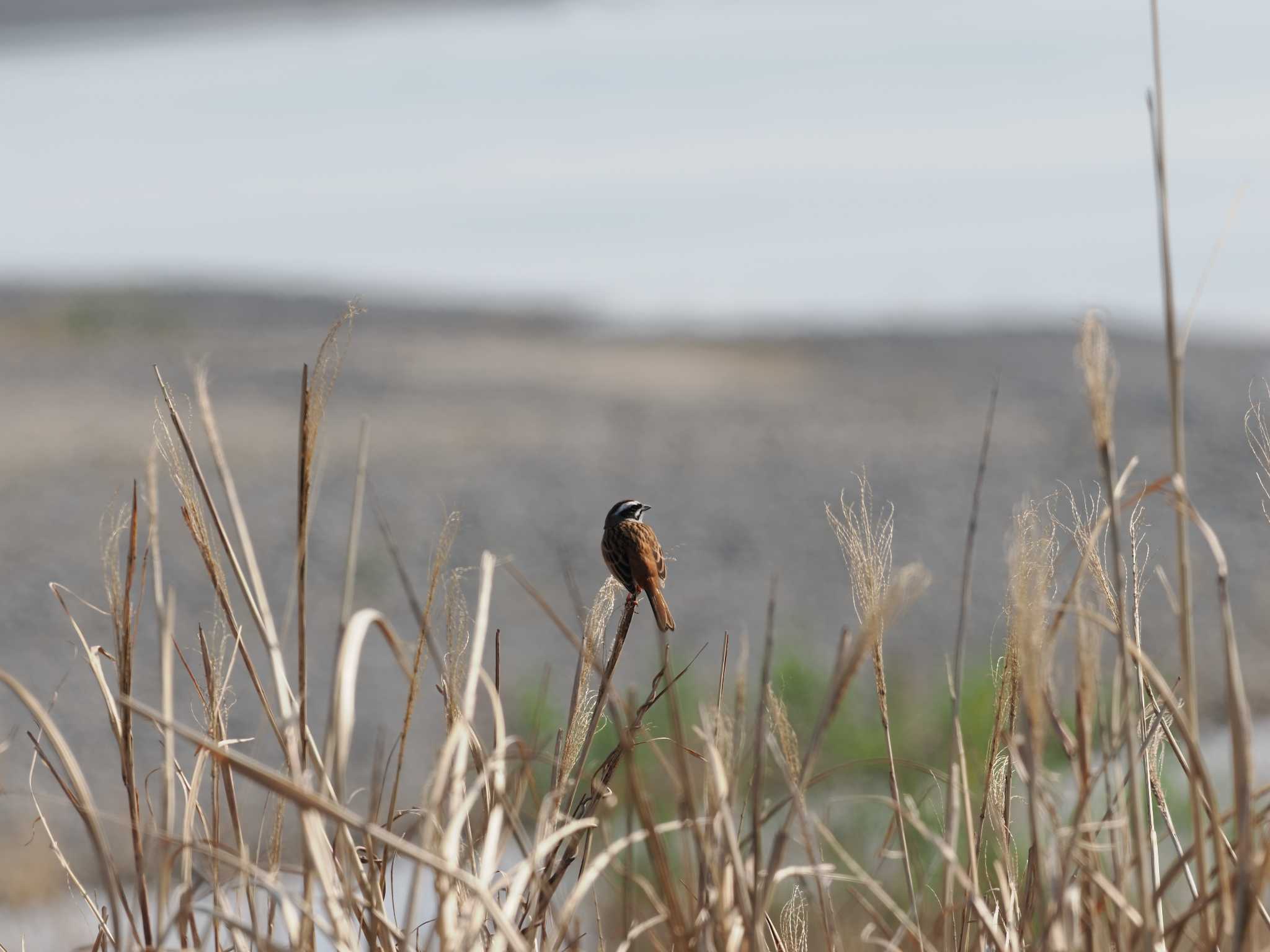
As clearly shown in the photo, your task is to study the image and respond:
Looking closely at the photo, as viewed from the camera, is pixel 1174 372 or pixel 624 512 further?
pixel 624 512

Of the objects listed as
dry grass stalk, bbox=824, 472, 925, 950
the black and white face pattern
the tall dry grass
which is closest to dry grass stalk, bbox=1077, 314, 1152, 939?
the tall dry grass

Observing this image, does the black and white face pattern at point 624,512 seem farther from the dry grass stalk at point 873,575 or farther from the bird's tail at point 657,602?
the dry grass stalk at point 873,575

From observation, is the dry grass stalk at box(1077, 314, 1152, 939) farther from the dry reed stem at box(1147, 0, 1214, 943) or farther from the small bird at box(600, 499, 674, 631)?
the small bird at box(600, 499, 674, 631)

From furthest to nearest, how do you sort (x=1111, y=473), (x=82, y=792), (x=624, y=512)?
(x=624, y=512)
(x=82, y=792)
(x=1111, y=473)

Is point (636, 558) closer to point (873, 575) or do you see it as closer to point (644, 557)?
point (644, 557)

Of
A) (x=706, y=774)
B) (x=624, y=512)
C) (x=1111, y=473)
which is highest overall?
(x=1111, y=473)

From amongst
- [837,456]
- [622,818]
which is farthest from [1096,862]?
[837,456]

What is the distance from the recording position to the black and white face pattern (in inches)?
61.7

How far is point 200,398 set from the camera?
0.85m

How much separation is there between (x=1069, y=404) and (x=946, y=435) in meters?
1.12

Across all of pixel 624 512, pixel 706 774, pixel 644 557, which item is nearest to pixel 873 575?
pixel 706 774

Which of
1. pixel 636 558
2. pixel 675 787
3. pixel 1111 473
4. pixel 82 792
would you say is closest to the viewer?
pixel 1111 473

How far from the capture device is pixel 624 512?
1.61 m

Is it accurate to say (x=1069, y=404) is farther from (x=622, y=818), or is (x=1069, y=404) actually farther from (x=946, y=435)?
(x=622, y=818)
